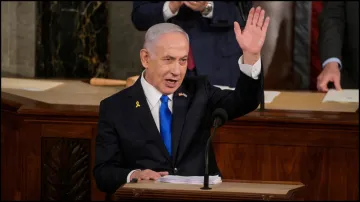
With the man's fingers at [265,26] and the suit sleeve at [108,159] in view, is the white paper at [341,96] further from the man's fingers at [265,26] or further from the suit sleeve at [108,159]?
the man's fingers at [265,26]

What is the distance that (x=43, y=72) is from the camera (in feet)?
17.9

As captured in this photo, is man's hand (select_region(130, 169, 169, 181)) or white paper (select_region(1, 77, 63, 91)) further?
white paper (select_region(1, 77, 63, 91))

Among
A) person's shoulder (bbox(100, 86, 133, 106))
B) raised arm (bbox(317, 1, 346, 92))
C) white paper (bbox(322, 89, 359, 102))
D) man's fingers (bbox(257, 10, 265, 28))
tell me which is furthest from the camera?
raised arm (bbox(317, 1, 346, 92))

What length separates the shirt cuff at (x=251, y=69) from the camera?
216cm

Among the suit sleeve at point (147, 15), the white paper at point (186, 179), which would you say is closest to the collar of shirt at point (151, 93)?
the white paper at point (186, 179)

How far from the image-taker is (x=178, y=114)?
226 centimetres

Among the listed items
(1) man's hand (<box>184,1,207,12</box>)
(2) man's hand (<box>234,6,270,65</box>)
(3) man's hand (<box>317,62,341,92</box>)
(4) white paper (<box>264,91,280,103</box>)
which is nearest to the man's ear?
(2) man's hand (<box>234,6,270,65</box>)

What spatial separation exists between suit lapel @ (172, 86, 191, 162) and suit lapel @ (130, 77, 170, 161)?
0.03 meters

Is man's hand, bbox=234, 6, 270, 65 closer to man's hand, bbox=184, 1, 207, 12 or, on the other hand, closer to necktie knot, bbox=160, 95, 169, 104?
necktie knot, bbox=160, 95, 169, 104

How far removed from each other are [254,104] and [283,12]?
3.08m

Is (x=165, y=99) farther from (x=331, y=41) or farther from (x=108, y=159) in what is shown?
(x=331, y=41)

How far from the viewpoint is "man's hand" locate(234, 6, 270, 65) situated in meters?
2.06

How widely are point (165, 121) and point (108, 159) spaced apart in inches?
6.5

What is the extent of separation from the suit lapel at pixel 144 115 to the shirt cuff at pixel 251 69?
0.25 m
